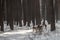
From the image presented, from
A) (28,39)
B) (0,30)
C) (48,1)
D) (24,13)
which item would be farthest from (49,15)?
(0,30)

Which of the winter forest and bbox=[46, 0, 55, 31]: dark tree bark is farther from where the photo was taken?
the winter forest

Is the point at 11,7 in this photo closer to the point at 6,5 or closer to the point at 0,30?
the point at 6,5

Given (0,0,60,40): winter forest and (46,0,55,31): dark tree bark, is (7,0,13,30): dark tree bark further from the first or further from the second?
(46,0,55,31): dark tree bark

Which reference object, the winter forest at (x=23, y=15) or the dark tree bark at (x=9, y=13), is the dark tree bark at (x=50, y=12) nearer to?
the winter forest at (x=23, y=15)

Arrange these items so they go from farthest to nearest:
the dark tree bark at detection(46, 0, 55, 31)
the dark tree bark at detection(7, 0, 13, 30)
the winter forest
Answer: the dark tree bark at detection(7, 0, 13, 30) < the winter forest < the dark tree bark at detection(46, 0, 55, 31)

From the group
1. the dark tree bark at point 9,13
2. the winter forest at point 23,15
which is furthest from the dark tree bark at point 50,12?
the dark tree bark at point 9,13

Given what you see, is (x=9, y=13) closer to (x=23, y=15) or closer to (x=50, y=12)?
(x=23, y=15)

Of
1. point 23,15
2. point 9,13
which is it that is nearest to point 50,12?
point 23,15

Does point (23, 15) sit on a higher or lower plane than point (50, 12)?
lower

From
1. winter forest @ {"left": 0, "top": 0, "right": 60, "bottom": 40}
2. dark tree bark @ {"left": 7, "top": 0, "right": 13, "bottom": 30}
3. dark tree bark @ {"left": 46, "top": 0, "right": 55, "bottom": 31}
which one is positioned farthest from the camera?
dark tree bark @ {"left": 7, "top": 0, "right": 13, "bottom": 30}

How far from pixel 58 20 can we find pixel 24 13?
6.60 ft

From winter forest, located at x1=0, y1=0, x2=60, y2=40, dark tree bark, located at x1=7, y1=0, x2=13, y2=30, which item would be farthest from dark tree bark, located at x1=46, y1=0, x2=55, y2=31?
dark tree bark, located at x1=7, y1=0, x2=13, y2=30

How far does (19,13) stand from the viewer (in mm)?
5668

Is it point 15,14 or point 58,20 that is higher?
point 15,14
